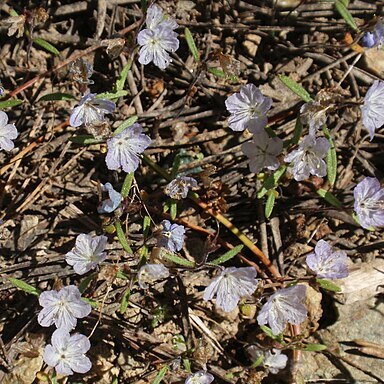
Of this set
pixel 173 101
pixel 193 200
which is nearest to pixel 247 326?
pixel 193 200

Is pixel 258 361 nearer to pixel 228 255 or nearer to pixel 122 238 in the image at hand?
pixel 228 255

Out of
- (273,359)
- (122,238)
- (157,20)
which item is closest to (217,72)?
(157,20)

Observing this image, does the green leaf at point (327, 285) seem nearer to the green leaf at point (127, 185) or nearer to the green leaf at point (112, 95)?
the green leaf at point (127, 185)

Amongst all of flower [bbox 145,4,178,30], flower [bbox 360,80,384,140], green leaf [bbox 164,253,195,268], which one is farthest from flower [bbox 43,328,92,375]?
flower [bbox 360,80,384,140]

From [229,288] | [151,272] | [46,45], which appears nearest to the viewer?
[151,272]

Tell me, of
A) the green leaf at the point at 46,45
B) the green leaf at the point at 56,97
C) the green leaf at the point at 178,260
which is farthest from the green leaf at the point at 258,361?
the green leaf at the point at 46,45

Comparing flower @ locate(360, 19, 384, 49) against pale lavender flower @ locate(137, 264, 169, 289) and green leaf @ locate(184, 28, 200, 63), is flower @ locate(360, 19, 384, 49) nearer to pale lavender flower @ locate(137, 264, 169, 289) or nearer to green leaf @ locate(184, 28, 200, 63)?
green leaf @ locate(184, 28, 200, 63)
